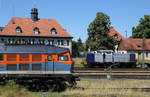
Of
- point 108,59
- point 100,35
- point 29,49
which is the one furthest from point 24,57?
point 100,35

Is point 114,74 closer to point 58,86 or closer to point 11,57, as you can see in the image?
point 58,86

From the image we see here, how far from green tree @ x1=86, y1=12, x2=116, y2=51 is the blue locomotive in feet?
39.9

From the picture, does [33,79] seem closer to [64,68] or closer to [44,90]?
[44,90]

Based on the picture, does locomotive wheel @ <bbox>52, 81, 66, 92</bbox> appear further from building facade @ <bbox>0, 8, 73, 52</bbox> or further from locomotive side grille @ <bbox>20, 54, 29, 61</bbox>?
building facade @ <bbox>0, 8, 73, 52</bbox>

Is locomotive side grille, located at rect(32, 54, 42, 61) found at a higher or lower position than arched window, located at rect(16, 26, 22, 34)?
lower

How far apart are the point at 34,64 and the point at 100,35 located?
111 feet

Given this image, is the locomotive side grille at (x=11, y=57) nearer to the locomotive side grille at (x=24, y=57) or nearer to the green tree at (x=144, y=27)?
the locomotive side grille at (x=24, y=57)

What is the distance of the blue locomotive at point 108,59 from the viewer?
31.3 m

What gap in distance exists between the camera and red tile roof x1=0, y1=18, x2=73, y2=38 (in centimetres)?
4909

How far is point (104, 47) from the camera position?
44.2 m

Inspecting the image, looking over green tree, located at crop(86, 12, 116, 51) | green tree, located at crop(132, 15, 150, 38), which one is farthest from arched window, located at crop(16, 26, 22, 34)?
green tree, located at crop(132, 15, 150, 38)

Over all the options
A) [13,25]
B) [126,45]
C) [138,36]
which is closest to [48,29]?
[13,25]

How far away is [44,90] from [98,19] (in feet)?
117

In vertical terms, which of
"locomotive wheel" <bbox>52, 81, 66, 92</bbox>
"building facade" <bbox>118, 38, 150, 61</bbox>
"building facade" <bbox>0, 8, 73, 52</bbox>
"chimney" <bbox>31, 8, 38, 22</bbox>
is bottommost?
"locomotive wheel" <bbox>52, 81, 66, 92</bbox>
